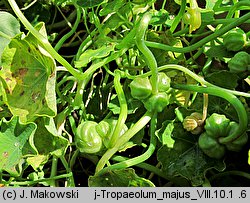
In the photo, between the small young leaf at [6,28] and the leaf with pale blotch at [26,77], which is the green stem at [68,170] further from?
the small young leaf at [6,28]

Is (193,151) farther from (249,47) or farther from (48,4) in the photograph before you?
(48,4)

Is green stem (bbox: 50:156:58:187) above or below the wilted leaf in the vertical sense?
below

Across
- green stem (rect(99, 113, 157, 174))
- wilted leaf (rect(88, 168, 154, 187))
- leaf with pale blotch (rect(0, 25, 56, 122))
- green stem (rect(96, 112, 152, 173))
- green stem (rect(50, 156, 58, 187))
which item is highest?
leaf with pale blotch (rect(0, 25, 56, 122))

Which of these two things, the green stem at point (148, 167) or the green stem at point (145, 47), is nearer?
the green stem at point (145, 47)

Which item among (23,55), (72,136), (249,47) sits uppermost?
(23,55)

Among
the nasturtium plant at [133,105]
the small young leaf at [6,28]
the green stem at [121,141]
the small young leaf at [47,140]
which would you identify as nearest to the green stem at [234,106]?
the nasturtium plant at [133,105]

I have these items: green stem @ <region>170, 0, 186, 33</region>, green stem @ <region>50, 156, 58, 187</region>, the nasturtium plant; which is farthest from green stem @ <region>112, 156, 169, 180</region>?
green stem @ <region>170, 0, 186, 33</region>

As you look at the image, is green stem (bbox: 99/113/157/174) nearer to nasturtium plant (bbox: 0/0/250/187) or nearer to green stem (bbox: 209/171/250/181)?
nasturtium plant (bbox: 0/0/250/187)

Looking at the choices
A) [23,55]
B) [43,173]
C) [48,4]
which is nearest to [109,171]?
[43,173]
